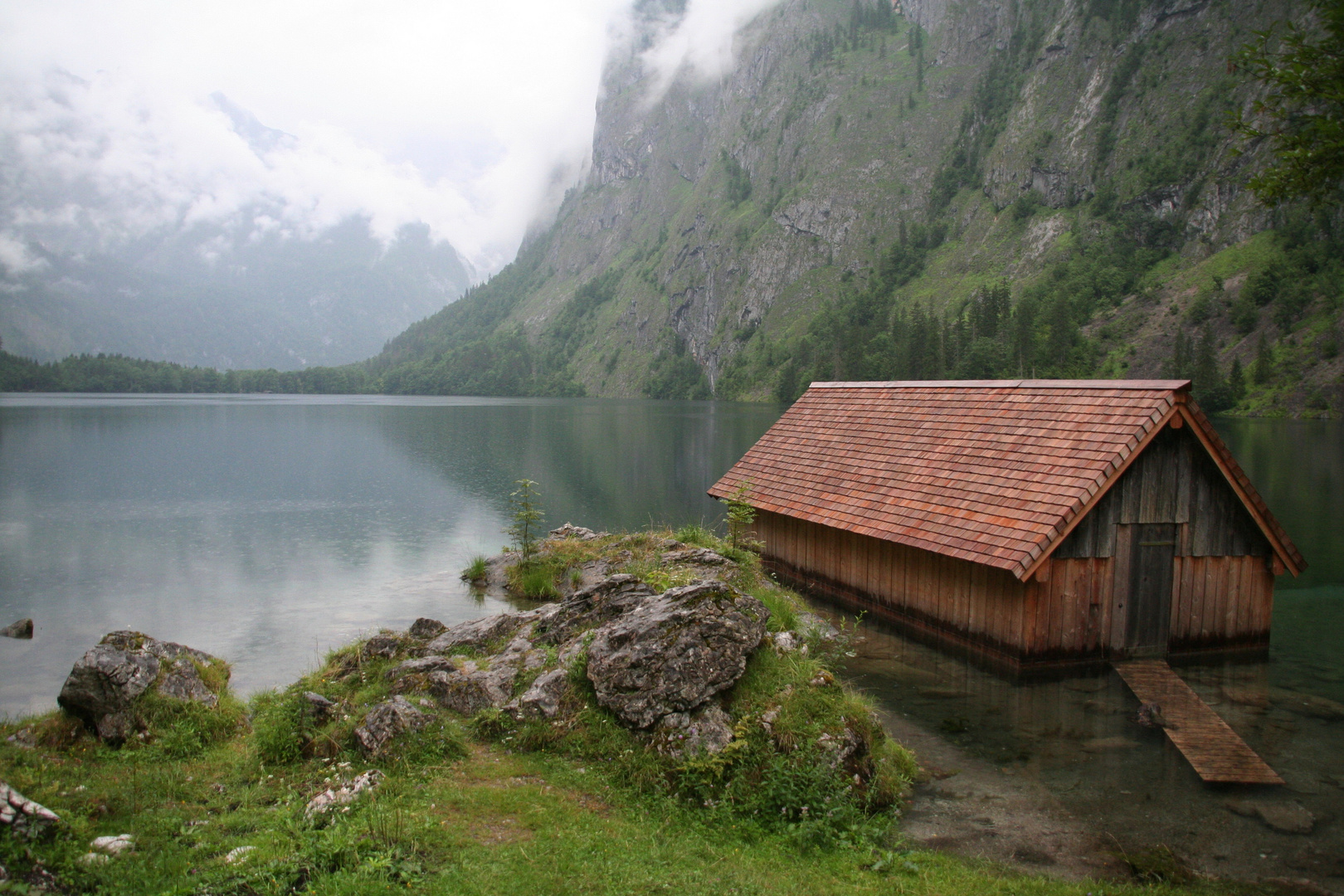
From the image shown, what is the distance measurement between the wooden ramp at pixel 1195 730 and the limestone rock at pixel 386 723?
10384mm

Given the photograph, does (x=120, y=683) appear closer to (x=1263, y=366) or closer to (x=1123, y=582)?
(x=1123, y=582)

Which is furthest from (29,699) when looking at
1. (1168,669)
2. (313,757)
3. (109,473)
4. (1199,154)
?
(1199,154)

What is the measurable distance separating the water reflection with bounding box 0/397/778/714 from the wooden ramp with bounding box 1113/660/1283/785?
16.5 metres

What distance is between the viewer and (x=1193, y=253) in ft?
439

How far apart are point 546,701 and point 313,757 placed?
9.26 ft

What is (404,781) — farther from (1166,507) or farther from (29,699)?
(1166,507)

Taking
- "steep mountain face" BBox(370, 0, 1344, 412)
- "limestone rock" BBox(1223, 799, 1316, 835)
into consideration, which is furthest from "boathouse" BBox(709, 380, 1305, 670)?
"steep mountain face" BBox(370, 0, 1344, 412)

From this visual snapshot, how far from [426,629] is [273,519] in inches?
987

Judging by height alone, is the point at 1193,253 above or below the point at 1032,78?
below

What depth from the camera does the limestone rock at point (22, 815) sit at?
6.32 meters

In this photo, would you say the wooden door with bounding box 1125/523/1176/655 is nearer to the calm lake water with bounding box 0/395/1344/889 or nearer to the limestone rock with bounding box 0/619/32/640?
the calm lake water with bounding box 0/395/1344/889

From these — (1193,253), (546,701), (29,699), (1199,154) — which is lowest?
(29,699)

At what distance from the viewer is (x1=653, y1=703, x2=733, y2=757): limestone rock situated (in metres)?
9.20

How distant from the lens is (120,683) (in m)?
10.8
